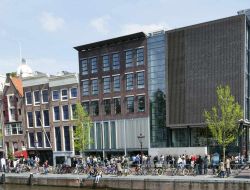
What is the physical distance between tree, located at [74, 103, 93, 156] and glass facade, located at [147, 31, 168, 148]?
8.48 metres

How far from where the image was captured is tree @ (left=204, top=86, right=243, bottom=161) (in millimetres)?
39688

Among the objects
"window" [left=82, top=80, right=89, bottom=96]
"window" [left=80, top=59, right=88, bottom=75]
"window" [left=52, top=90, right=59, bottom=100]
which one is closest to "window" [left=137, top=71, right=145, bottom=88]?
"window" [left=82, top=80, right=89, bottom=96]

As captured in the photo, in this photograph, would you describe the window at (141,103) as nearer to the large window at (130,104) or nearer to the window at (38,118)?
the large window at (130,104)

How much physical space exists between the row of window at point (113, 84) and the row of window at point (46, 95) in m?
2.16

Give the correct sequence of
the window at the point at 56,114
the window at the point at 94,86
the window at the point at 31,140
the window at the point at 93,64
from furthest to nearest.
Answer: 1. the window at the point at 31,140
2. the window at the point at 56,114
3. the window at the point at 93,64
4. the window at the point at 94,86

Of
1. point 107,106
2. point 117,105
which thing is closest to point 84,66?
point 107,106

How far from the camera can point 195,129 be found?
46.9 m

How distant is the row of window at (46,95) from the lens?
185ft

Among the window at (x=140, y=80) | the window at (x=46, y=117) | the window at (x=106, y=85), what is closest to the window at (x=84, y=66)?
the window at (x=106, y=85)

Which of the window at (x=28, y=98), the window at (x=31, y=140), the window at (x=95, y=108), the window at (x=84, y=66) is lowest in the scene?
the window at (x=31, y=140)

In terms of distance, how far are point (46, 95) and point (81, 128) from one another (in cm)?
1259

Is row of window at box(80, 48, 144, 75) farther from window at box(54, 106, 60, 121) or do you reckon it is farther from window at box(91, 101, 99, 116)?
window at box(54, 106, 60, 121)

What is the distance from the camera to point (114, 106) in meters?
52.8

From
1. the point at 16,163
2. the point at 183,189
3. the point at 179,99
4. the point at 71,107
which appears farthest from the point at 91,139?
the point at 183,189
